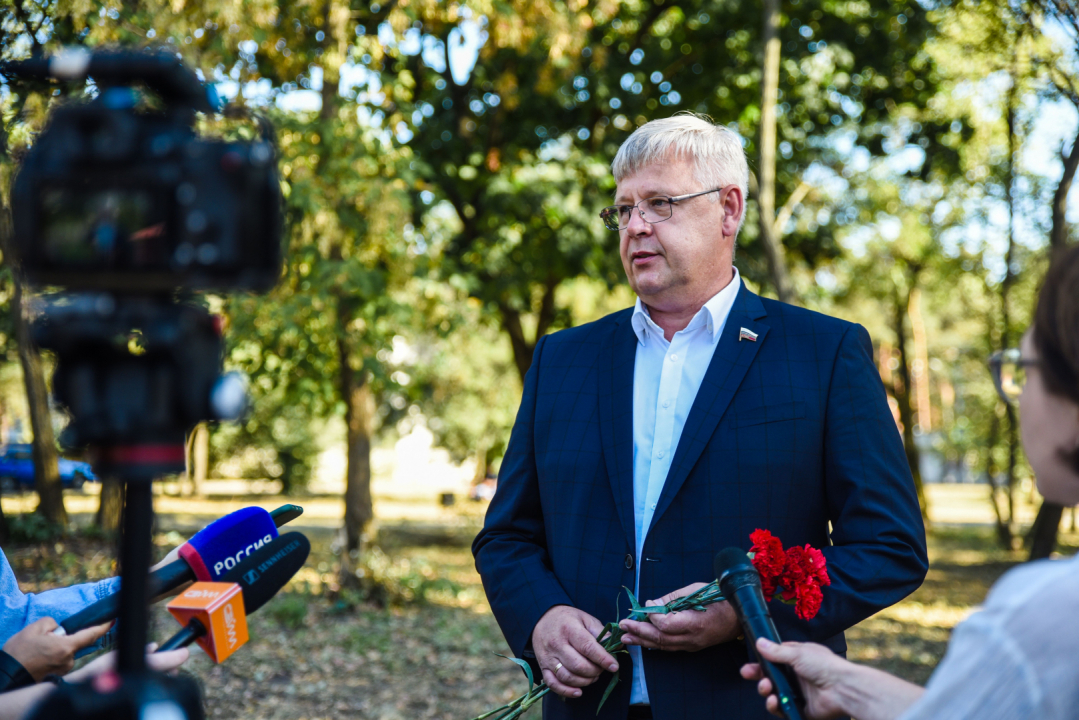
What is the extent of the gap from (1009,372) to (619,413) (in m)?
1.06

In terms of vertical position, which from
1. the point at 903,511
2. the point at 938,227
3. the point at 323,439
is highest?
the point at 938,227

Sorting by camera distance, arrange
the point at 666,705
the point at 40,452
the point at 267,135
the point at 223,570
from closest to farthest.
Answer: the point at 267,135
the point at 223,570
the point at 666,705
the point at 40,452

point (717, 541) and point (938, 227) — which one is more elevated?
point (938, 227)

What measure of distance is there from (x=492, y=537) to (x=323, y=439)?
32.9 metres

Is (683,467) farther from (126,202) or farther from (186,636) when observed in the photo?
(126,202)

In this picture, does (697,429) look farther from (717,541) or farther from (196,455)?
(196,455)

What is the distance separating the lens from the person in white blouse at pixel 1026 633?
40.5 inches

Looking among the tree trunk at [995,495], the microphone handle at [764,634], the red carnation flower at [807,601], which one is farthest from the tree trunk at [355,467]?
the tree trunk at [995,495]

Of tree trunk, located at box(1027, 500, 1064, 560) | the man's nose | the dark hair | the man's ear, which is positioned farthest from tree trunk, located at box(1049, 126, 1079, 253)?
the dark hair

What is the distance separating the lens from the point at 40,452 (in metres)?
9.62

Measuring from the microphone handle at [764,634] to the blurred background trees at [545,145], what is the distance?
16.3 ft

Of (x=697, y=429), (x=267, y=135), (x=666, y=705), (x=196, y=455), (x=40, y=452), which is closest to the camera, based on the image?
(x=267, y=135)

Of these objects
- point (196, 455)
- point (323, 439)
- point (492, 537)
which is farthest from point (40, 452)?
point (323, 439)

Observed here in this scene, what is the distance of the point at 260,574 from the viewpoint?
5.03ft
